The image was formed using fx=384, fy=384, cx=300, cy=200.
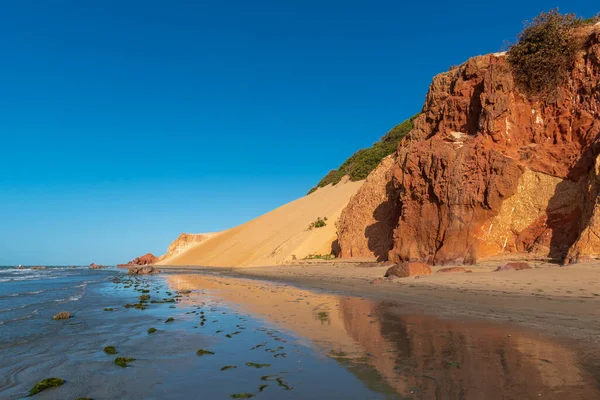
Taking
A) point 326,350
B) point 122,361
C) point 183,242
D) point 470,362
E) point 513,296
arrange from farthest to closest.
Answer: point 183,242, point 513,296, point 326,350, point 122,361, point 470,362

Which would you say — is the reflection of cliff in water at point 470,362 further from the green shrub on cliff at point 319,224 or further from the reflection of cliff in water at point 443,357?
the green shrub on cliff at point 319,224

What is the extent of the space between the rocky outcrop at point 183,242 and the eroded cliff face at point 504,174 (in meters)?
53.0

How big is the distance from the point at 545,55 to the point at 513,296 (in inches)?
487

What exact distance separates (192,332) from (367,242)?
1746 centimetres

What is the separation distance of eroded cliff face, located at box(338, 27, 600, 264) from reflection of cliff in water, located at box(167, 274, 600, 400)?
28.5 ft

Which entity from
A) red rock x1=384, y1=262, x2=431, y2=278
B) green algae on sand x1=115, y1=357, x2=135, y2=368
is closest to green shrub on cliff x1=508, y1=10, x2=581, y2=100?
red rock x1=384, y1=262, x2=431, y2=278

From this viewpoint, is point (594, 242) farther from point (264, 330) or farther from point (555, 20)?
point (555, 20)

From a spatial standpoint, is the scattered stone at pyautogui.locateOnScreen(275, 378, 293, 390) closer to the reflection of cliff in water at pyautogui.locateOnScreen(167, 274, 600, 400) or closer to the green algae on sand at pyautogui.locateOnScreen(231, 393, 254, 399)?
the green algae on sand at pyautogui.locateOnScreen(231, 393, 254, 399)

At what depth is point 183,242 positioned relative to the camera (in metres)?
68.1

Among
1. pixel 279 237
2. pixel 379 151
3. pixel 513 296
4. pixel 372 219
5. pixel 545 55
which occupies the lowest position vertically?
pixel 513 296

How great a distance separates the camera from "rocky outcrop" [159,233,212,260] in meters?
66.4

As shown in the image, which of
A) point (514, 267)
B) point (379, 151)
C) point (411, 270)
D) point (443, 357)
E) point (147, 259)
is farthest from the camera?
point (147, 259)

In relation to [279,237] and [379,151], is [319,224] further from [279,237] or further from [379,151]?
[379,151]

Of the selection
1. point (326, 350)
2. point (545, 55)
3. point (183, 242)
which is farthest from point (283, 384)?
point (183, 242)
